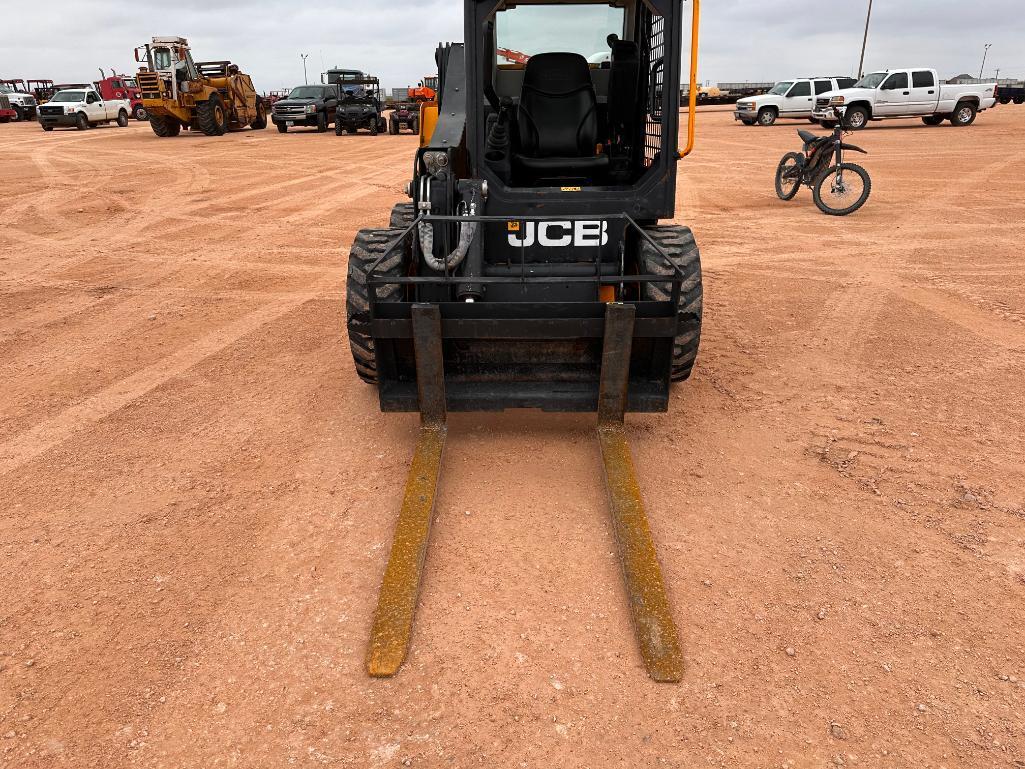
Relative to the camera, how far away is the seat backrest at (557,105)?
15.5 ft

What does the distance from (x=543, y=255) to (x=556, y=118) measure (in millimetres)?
1023

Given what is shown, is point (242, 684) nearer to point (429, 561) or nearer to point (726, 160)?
point (429, 561)

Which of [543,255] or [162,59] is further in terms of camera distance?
[162,59]

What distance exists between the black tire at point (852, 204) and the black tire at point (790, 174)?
456 mm

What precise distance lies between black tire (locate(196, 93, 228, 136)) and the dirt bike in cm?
2070

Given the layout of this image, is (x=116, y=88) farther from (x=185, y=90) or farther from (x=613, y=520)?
(x=613, y=520)

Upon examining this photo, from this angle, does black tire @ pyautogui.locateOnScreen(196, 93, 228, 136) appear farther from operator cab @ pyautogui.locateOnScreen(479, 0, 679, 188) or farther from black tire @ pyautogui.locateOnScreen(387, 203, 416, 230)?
operator cab @ pyautogui.locateOnScreen(479, 0, 679, 188)

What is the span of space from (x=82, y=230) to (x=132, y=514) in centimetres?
837

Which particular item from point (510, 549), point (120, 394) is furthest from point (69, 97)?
point (510, 549)

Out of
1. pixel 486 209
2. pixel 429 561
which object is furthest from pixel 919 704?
pixel 486 209

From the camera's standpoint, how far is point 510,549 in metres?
3.23

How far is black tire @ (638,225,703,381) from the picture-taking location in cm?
412

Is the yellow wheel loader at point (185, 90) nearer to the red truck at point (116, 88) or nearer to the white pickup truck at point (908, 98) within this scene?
the red truck at point (116, 88)

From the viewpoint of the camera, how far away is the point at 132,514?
356 cm
